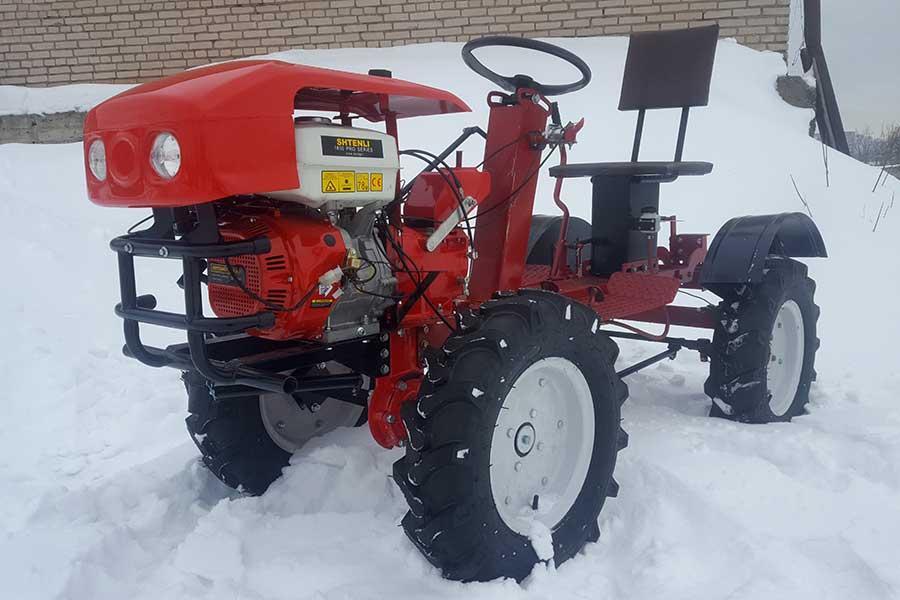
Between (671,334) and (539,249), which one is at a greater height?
(539,249)

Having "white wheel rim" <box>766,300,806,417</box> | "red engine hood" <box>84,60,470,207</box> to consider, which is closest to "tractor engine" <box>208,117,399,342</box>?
"red engine hood" <box>84,60,470,207</box>

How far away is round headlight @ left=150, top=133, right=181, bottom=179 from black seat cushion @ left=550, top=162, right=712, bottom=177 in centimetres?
170

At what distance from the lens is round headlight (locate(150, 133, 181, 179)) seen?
169 centimetres

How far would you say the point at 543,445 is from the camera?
2301mm

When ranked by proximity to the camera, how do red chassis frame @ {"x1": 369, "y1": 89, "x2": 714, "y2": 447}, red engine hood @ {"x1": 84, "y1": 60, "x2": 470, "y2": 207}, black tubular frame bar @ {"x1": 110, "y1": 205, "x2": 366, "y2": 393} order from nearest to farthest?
red engine hood @ {"x1": 84, "y1": 60, "x2": 470, "y2": 207}
black tubular frame bar @ {"x1": 110, "y1": 205, "x2": 366, "y2": 393}
red chassis frame @ {"x1": 369, "y1": 89, "x2": 714, "y2": 447}

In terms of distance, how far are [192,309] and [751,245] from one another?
2.44 metres

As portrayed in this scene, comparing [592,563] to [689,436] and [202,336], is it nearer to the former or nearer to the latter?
[689,436]

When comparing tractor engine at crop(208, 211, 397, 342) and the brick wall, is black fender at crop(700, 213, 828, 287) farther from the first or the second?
the brick wall

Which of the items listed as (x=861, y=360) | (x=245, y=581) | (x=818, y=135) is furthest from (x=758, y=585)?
(x=818, y=135)

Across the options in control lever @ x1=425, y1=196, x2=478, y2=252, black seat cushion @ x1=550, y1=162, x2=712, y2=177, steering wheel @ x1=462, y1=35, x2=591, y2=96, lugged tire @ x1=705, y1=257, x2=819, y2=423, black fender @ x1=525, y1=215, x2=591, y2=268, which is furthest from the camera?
black fender @ x1=525, y1=215, x2=591, y2=268

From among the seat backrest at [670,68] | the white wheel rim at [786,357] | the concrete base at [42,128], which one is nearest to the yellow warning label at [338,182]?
the seat backrest at [670,68]

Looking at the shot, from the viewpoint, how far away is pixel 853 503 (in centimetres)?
244

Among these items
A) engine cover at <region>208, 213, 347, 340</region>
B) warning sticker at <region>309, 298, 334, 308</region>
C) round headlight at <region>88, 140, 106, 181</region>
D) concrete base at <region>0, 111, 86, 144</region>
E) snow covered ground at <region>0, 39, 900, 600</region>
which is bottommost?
snow covered ground at <region>0, 39, 900, 600</region>

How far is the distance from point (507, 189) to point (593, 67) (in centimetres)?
497
